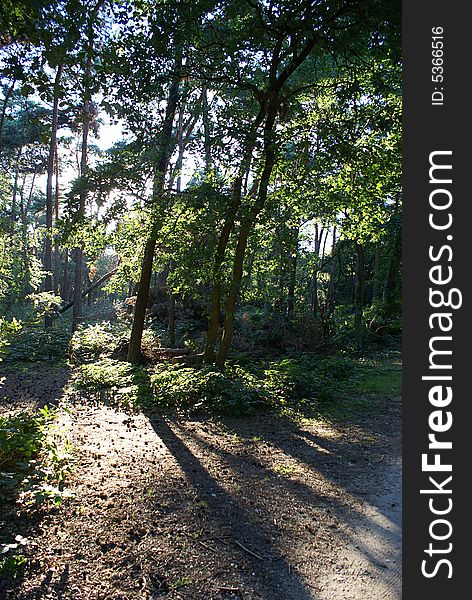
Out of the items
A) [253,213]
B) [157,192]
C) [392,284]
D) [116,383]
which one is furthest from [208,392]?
[392,284]

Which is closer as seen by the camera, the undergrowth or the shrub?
the shrub

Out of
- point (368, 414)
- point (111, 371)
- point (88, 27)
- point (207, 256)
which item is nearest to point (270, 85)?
point (207, 256)

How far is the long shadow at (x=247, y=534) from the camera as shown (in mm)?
2680

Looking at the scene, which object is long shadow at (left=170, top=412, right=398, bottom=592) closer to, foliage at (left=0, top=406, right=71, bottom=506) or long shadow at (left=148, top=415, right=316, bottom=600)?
long shadow at (left=148, top=415, right=316, bottom=600)

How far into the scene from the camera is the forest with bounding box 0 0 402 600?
304 cm

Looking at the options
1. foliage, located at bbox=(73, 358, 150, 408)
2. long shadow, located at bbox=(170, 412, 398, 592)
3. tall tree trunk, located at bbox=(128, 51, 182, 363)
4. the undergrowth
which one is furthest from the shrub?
tall tree trunk, located at bbox=(128, 51, 182, 363)

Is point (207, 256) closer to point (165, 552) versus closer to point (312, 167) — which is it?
point (312, 167)

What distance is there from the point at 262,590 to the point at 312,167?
7.39 m

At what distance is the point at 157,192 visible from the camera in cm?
877

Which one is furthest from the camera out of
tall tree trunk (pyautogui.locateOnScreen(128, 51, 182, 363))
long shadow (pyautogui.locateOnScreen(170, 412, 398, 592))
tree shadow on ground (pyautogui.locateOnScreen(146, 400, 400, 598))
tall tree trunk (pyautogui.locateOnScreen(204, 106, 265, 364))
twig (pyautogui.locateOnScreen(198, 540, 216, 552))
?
tall tree trunk (pyautogui.locateOnScreen(128, 51, 182, 363))

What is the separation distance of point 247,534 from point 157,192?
23.0 ft

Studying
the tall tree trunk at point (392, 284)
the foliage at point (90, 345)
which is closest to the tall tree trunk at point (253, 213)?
the foliage at point (90, 345)

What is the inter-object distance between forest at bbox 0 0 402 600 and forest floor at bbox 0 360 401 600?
20 millimetres

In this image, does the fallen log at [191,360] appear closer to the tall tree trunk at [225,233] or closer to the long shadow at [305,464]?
the tall tree trunk at [225,233]
